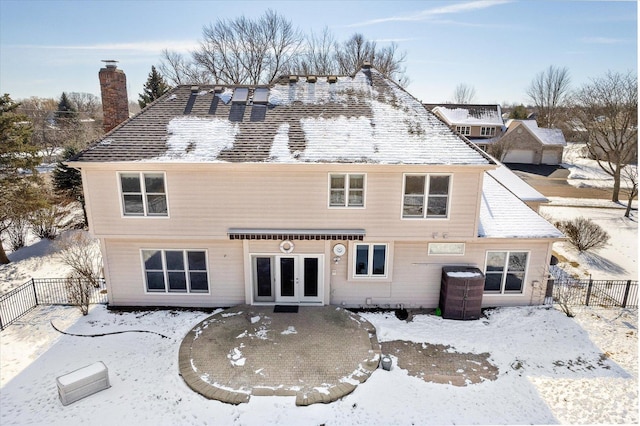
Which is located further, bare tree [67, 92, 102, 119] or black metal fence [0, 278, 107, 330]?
bare tree [67, 92, 102, 119]

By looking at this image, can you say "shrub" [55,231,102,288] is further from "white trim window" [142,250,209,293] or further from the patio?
the patio

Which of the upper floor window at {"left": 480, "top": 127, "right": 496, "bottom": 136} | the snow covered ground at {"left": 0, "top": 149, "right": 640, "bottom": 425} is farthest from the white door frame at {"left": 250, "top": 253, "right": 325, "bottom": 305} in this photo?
the upper floor window at {"left": 480, "top": 127, "right": 496, "bottom": 136}

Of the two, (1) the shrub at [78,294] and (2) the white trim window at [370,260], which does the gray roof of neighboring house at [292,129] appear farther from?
(1) the shrub at [78,294]

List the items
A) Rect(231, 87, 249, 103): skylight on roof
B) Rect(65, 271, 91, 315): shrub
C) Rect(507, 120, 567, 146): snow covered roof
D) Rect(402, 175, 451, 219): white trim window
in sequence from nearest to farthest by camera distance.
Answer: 1. Rect(402, 175, 451, 219): white trim window
2. Rect(65, 271, 91, 315): shrub
3. Rect(231, 87, 249, 103): skylight on roof
4. Rect(507, 120, 567, 146): snow covered roof

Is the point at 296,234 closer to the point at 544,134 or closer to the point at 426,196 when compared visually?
the point at 426,196

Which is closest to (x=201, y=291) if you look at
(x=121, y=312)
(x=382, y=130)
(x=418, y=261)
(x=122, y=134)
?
(x=121, y=312)

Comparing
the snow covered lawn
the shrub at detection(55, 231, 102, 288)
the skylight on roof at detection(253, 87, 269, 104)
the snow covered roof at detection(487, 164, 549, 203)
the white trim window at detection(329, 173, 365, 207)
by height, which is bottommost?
the snow covered lawn

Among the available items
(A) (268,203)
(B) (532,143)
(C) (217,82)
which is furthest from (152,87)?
(B) (532,143)
